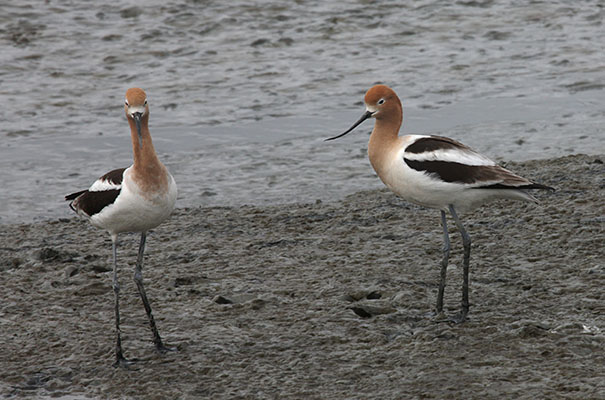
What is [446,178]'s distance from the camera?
18.3ft

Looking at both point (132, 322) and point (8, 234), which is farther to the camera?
point (8, 234)

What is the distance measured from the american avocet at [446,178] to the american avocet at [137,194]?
4.44 feet

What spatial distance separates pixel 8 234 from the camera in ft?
24.9

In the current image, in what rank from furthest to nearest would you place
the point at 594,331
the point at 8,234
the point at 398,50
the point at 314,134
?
the point at 398,50 → the point at 314,134 → the point at 8,234 → the point at 594,331

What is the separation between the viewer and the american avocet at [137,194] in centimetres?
524

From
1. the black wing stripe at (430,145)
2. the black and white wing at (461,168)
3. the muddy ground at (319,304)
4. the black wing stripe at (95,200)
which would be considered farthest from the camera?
the black wing stripe at (430,145)

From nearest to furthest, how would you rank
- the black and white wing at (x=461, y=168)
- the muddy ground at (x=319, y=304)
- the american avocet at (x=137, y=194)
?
the muddy ground at (x=319, y=304)
the american avocet at (x=137, y=194)
the black and white wing at (x=461, y=168)

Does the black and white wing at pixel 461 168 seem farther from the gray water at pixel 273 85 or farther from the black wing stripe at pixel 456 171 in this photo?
the gray water at pixel 273 85

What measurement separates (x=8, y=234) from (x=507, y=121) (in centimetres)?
522

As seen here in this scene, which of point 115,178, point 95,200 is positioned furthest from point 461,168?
point 95,200

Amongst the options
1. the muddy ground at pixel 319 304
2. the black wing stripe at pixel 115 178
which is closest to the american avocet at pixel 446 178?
the muddy ground at pixel 319 304

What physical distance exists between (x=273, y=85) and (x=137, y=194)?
643 centimetres

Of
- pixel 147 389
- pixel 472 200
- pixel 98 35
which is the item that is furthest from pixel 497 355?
pixel 98 35

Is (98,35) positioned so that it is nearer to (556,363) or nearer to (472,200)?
(472,200)
